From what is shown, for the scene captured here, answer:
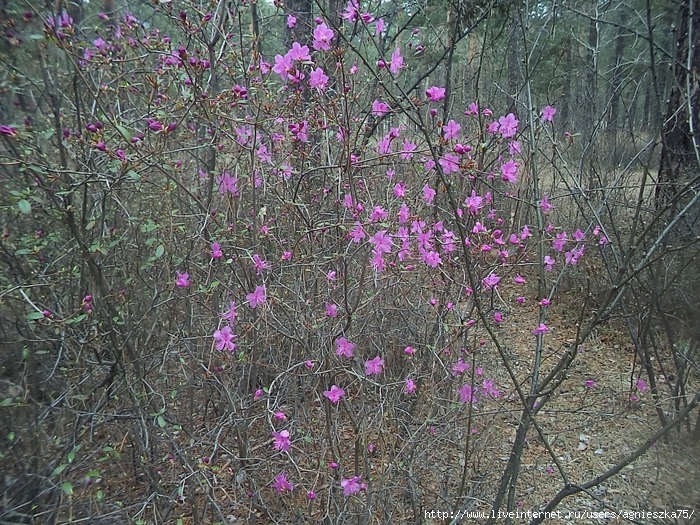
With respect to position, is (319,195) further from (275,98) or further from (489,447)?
(489,447)

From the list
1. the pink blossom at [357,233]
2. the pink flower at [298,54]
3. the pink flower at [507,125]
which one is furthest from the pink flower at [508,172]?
the pink flower at [298,54]

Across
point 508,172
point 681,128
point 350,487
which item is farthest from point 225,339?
point 681,128

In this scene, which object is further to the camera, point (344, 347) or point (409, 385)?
point (409, 385)

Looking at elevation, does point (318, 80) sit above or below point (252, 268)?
above

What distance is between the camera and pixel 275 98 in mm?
2705

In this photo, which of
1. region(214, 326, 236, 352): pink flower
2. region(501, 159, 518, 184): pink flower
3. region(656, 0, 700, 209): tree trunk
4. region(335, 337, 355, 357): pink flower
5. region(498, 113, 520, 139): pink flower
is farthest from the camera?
region(656, 0, 700, 209): tree trunk

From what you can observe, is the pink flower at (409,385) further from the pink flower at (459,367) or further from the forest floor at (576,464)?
the forest floor at (576,464)

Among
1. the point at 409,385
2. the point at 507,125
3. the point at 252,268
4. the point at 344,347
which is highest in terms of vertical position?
the point at 507,125

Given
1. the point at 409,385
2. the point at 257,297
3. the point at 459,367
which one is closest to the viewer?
the point at 257,297

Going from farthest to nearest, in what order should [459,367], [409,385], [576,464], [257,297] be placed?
1. [576,464]
2. [459,367]
3. [409,385]
4. [257,297]

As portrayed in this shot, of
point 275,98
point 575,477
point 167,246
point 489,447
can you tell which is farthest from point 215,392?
point 575,477

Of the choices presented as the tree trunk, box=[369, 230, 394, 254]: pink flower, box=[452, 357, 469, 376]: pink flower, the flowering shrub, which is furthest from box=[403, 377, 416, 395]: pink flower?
the tree trunk

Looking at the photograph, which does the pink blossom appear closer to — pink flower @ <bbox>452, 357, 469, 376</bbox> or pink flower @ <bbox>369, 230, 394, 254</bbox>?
pink flower @ <bbox>369, 230, 394, 254</bbox>

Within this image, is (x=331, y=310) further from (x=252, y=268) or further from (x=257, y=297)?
(x=252, y=268)
